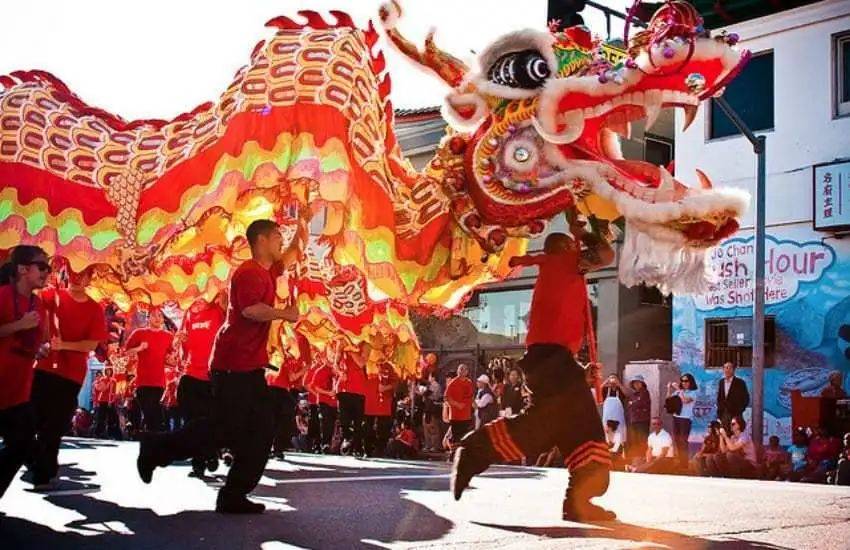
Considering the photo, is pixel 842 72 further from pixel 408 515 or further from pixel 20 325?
pixel 20 325

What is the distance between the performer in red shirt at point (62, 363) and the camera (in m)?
7.84

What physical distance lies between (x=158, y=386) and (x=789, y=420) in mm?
9700

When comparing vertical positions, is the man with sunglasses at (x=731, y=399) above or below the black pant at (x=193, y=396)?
above

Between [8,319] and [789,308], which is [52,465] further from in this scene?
[789,308]

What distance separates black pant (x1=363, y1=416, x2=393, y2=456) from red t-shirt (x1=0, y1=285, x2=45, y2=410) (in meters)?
9.49

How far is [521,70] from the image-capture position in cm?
627

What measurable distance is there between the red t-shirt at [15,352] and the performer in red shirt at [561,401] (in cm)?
234

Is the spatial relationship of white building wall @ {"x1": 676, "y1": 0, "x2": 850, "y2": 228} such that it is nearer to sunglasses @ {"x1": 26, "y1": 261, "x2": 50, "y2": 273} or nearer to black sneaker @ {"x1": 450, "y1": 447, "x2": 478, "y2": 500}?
black sneaker @ {"x1": 450, "y1": 447, "x2": 478, "y2": 500}

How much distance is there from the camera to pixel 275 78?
6.40 m

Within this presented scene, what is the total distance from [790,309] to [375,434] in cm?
673

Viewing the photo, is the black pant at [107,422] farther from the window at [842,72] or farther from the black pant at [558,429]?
the black pant at [558,429]

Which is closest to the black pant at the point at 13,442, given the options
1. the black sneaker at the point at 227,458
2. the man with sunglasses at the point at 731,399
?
the black sneaker at the point at 227,458

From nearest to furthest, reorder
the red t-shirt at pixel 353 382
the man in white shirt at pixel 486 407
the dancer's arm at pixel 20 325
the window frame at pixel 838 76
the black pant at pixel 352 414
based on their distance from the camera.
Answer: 1. the dancer's arm at pixel 20 325
2. the red t-shirt at pixel 353 382
3. the black pant at pixel 352 414
4. the man in white shirt at pixel 486 407
5. the window frame at pixel 838 76

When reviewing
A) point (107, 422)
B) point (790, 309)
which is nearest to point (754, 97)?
point (790, 309)
